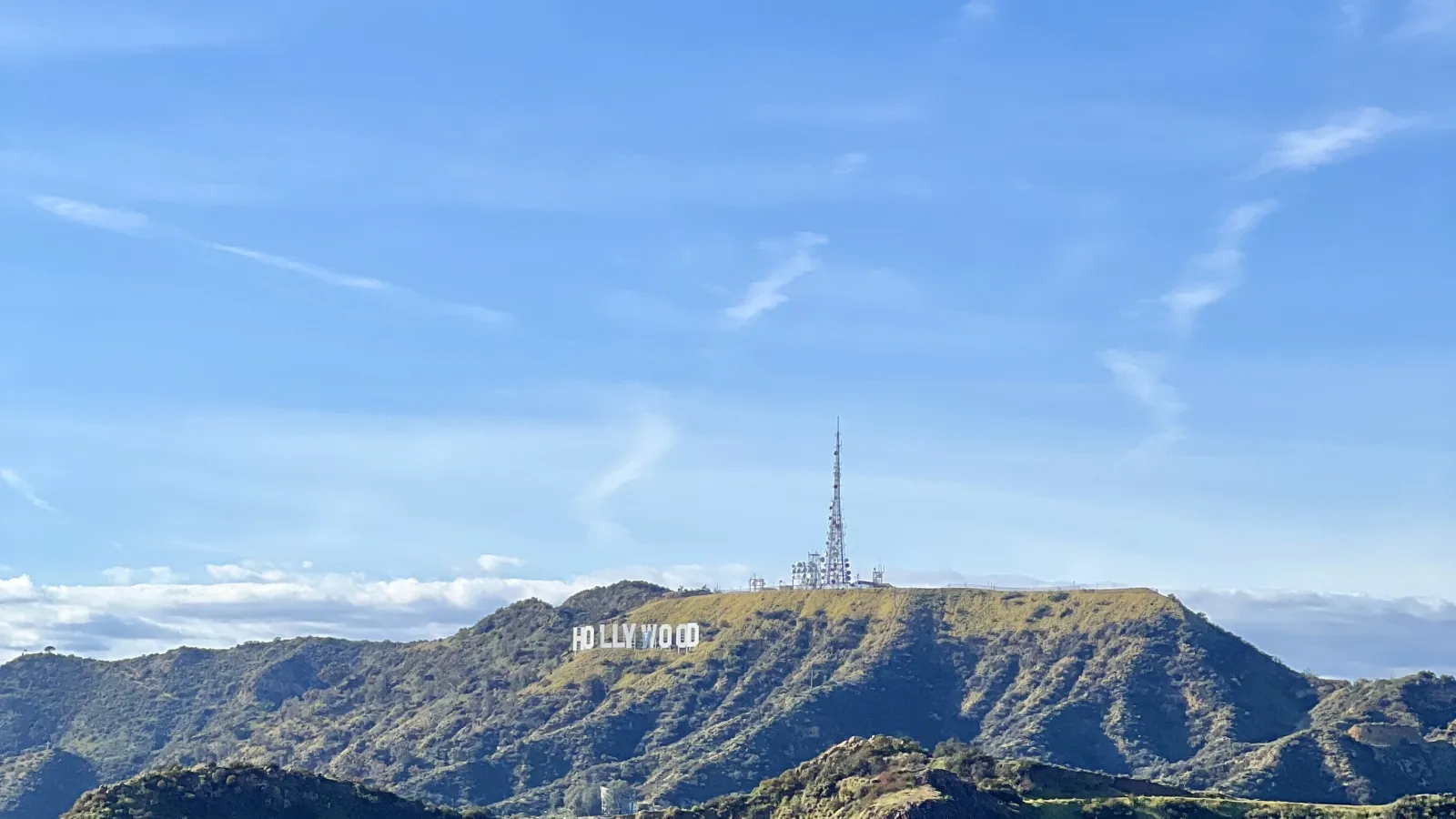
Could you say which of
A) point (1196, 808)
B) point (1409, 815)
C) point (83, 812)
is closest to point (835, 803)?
point (1196, 808)

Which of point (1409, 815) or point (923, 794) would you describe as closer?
point (923, 794)

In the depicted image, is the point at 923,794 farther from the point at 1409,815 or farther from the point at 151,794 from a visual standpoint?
the point at 151,794

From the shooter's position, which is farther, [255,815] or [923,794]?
[255,815]

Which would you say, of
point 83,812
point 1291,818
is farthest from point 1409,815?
point 83,812

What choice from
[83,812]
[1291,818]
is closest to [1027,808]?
[1291,818]

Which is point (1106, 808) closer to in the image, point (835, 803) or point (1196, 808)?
point (1196, 808)

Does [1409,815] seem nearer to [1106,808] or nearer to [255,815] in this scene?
[1106,808]

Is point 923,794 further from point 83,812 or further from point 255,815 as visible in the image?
point 83,812
